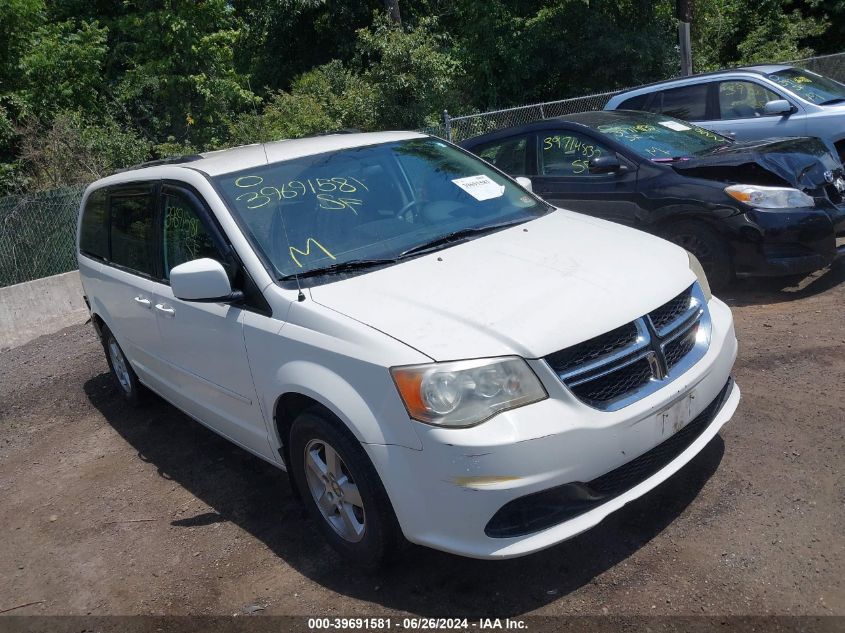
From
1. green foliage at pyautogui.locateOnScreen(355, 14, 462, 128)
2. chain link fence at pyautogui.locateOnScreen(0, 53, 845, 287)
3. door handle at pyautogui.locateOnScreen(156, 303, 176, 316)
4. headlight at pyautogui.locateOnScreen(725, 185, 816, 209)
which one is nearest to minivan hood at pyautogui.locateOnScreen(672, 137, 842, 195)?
headlight at pyautogui.locateOnScreen(725, 185, 816, 209)

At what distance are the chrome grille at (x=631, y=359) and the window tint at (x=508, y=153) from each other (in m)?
4.35

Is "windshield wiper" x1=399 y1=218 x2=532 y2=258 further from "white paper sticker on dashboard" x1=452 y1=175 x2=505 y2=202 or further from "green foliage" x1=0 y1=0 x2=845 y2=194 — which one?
"green foliage" x1=0 y1=0 x2=845 y2=194

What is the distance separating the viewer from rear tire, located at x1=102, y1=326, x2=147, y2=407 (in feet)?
19.9

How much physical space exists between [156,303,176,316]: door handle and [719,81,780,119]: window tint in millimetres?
7209

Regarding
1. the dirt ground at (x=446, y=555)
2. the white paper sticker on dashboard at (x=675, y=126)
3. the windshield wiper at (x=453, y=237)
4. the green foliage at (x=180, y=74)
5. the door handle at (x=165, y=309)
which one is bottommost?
the dirt ground at (x=446, y=555)

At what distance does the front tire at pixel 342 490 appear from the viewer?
3.32m

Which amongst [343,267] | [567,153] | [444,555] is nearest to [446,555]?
[444,555]

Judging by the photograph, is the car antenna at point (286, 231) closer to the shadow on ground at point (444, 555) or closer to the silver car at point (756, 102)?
the shadow on ground at point (444, 555)

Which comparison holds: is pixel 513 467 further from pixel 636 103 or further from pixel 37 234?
pixel 37 234

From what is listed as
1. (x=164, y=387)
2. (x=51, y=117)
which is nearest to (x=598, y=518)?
(x=164, y=387)

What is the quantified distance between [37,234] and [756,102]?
875 cm

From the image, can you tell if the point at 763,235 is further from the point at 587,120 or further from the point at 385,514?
the point at 385,514

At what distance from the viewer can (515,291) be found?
349 centimetres

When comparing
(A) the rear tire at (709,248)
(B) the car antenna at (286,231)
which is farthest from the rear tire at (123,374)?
(A) the rear tire at (709,248)
